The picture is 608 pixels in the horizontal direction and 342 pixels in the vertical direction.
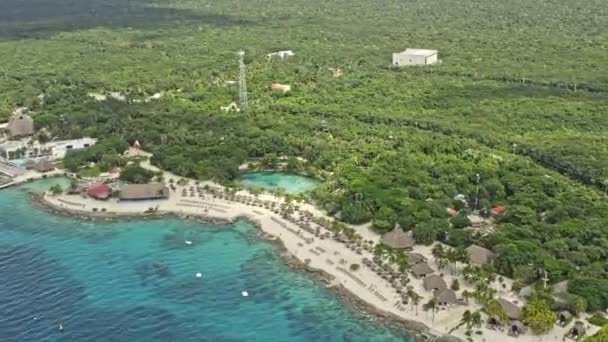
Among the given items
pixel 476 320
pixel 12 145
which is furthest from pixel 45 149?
pixel 476 320

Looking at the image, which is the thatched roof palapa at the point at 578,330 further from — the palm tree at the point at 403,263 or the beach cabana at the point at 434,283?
the palm tree at the point at 403,263

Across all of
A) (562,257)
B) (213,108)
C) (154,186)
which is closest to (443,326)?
(562,257)

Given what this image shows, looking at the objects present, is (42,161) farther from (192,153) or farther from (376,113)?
(376,113)

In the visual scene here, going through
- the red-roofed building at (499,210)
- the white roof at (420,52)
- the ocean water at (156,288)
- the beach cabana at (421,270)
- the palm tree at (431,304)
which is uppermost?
the white roof at (420,52)

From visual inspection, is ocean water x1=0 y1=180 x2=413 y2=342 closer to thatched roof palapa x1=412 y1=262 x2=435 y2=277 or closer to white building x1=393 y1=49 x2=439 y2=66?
thatched roof palapa x1=412 y1=262 x2=435 y2=277

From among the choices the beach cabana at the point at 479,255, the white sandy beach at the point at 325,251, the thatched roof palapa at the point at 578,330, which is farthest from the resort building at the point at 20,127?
the thatched roof palapa at the point at 578,330

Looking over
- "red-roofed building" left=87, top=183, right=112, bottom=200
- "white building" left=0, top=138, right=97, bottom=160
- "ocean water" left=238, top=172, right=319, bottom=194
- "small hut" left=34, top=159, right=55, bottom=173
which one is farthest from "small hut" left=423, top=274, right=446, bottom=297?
"white building" left=0, top=138, right=97, bottom=160

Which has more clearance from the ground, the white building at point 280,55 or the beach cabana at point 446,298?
the white building at point 280,55
